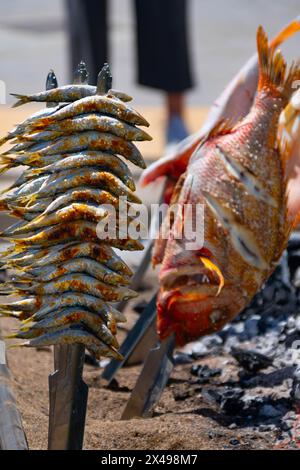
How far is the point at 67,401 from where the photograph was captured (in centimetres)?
322

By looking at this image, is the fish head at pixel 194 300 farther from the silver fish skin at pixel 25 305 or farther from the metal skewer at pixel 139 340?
the silver fish skin at pixel 25 305

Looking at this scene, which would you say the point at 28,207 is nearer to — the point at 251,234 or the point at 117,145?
the point at 117,145

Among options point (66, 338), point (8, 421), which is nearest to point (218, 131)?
point (66, 338)

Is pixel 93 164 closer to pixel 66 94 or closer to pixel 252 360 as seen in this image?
pixel 66 94

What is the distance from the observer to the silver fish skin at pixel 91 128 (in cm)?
329

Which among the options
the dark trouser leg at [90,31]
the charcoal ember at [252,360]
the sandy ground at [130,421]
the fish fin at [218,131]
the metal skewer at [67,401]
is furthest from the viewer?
the dark trouser leg at [90,31]

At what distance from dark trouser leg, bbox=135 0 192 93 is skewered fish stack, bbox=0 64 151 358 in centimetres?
565

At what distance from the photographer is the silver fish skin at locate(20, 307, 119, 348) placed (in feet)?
10.6

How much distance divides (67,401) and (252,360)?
1.53m

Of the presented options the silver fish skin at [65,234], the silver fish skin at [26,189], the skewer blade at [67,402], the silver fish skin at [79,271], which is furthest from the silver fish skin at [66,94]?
the skewer blade at [67,402]

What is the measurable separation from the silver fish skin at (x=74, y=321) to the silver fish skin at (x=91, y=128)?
495mm
